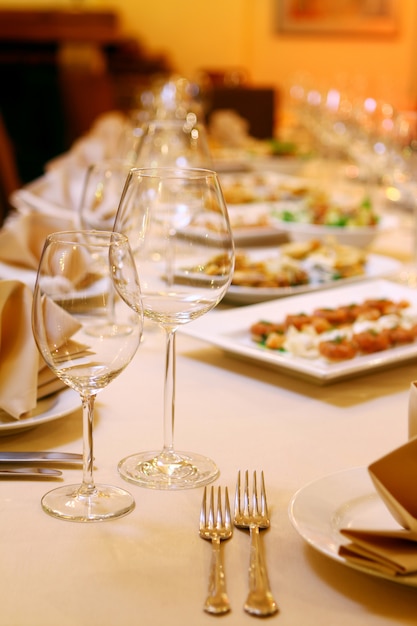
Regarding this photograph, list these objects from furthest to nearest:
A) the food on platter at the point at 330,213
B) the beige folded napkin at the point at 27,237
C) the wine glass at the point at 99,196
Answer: the food on platter at the point at 330,213, the beige folded napkin at the point at 27,237, the wine glass at the point at 99,196

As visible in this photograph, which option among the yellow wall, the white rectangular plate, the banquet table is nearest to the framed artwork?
the yellow wall

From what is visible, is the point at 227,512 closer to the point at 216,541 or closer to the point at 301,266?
the point at 216,541

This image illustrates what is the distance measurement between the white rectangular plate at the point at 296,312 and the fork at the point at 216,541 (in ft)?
1.23

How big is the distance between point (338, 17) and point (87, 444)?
923 centimetres

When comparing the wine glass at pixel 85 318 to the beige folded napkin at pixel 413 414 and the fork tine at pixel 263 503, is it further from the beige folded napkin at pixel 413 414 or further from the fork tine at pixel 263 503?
the beige folded napkin at pixel 413 414

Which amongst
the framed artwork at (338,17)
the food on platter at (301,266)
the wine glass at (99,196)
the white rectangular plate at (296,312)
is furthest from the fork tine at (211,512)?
the framed artwork at (338,17)

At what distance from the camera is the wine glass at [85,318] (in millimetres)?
793

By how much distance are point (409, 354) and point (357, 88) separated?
318 cm

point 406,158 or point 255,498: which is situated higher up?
point 406,158

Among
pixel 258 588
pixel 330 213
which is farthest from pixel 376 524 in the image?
pixel 330 213

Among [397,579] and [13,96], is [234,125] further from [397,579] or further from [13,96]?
[13,96]

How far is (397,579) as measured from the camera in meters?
0.67

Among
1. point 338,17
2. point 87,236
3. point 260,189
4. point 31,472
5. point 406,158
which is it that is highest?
point 338,17

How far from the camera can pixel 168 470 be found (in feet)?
3.02
